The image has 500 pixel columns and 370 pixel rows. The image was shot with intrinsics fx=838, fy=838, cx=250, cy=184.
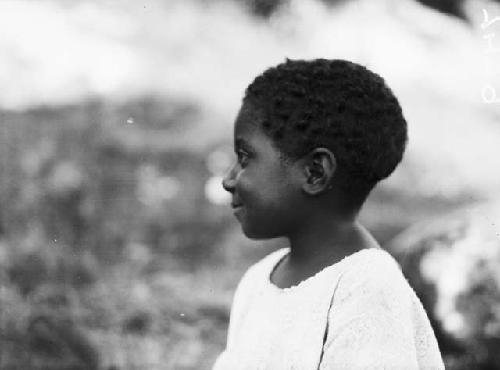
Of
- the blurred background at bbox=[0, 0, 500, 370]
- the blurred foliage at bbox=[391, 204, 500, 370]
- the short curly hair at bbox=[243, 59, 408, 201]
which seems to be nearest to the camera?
the short curly hair at bbox=[243, 59, 408, 201]

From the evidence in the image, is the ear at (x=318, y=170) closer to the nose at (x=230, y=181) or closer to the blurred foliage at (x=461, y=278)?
the nose at (x=230, y=181)

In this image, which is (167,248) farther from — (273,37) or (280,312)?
(280,312)

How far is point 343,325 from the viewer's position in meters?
1.58

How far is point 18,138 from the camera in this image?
295cm

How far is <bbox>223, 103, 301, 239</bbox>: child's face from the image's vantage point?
1753mm

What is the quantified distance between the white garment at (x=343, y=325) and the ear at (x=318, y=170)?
158mm

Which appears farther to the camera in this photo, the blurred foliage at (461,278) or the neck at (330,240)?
the blurred foliage at (461,278)

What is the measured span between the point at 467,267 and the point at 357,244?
1172mm

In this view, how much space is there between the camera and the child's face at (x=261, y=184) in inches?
69.0

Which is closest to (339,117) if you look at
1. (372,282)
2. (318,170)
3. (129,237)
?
(318,170)

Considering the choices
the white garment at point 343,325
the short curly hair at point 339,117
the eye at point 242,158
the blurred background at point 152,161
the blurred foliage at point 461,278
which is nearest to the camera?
the white garment at point 343,325

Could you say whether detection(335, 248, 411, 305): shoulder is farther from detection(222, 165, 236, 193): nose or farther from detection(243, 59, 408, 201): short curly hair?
detection(222, 165, 236, 193): nose

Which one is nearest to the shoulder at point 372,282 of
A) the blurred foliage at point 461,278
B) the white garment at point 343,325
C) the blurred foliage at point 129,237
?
the white garment at point 343,325

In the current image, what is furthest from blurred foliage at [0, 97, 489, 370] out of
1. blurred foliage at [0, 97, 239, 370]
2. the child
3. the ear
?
the ear
